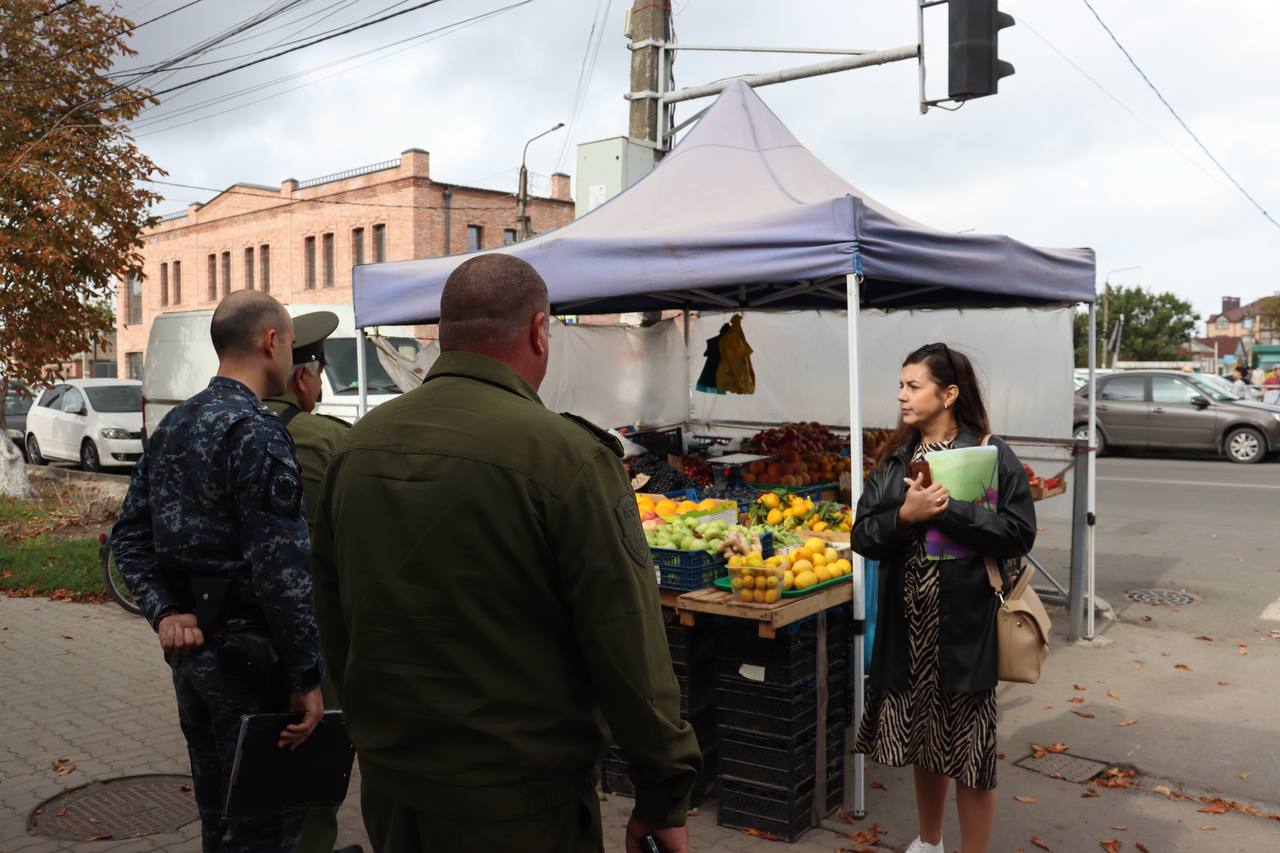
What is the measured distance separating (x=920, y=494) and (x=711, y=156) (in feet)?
12.7

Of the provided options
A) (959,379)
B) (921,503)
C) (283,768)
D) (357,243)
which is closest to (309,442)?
(283,768)

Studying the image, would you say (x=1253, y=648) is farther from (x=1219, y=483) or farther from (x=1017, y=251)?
(x=1219, y=483)

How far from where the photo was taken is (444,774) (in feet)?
6.43

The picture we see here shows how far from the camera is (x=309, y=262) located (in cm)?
4106

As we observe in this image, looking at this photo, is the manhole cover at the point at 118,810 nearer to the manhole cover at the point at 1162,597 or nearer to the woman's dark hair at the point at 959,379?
the woman's dark hair at the point at 959,379

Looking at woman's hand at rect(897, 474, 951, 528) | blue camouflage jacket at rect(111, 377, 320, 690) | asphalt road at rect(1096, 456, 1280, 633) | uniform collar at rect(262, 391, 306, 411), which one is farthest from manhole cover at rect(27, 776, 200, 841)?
asphalt road at rect(1096, 456, 1280, 633)

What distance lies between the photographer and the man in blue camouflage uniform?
9.77ft

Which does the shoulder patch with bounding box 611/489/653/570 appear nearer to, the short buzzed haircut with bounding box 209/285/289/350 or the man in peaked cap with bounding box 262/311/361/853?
the short buzzed haircut with bounding box 209/285/289/350

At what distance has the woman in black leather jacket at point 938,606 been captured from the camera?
11.9 ft

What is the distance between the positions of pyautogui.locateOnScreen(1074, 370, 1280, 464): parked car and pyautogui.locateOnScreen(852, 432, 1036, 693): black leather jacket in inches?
641

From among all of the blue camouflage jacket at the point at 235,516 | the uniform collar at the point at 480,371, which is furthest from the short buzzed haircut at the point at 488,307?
the blue camouflage jacket at the point at 235,516

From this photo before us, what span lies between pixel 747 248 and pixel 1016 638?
7.23 ft

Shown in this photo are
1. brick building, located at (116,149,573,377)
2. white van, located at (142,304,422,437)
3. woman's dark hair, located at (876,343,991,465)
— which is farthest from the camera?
brick building, located at (116,149,573,377)

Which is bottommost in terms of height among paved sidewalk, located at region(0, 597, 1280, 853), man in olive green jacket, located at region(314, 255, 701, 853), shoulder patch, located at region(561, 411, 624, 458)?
paved sidewalk, located at region(0, 597, 1280, 853)
